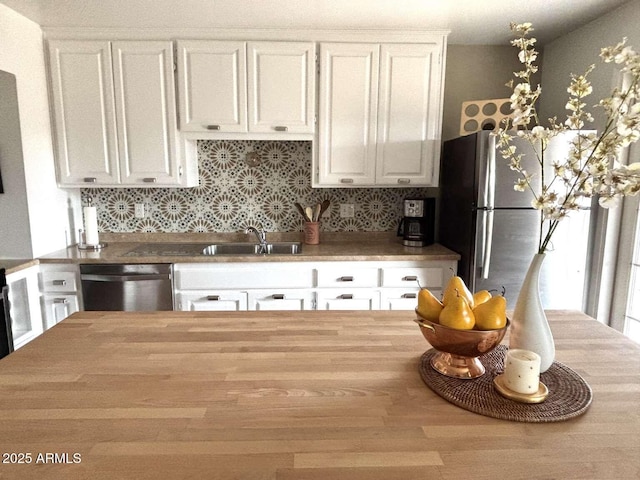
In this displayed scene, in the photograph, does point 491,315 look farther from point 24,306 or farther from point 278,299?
point 24,306

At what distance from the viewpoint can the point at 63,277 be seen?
2.56 m

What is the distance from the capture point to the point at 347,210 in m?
3.19

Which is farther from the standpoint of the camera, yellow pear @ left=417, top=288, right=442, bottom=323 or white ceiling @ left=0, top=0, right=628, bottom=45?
white ceiling @ left=0, top=0, right=628, bottom=45

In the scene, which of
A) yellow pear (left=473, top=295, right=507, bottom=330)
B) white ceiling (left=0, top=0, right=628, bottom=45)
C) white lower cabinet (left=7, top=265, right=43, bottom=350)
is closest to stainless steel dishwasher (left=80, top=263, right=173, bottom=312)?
white lower cabinet (left=7, top=265, right=43, bottom=350)

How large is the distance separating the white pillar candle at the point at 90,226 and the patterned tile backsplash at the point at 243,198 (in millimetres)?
294

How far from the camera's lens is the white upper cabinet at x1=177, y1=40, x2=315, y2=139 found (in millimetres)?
2668

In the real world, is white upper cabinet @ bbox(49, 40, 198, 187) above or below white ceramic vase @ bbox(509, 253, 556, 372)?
above

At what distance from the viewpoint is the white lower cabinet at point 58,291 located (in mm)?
2561

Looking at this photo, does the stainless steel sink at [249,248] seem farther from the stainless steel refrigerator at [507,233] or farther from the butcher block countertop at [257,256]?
the stainless steel refrigerator at [507,233]

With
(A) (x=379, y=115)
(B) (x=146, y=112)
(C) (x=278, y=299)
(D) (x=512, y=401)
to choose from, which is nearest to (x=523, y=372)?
(D) (x=512, y=401)

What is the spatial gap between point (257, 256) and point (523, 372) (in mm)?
1957

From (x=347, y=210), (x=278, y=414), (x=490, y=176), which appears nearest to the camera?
(x=278, y=414)

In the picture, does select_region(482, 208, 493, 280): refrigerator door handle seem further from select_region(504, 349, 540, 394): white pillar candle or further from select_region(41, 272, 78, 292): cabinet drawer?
select_region(41, 272, 78, 292): cabinet drawer

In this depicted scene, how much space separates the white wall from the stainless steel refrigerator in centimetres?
281
